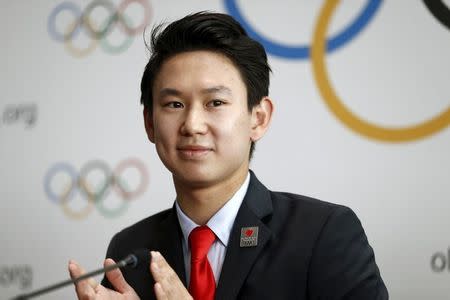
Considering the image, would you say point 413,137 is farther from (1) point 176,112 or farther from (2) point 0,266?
(2) point 0,266

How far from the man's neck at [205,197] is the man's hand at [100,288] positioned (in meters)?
0.18

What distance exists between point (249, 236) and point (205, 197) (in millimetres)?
105

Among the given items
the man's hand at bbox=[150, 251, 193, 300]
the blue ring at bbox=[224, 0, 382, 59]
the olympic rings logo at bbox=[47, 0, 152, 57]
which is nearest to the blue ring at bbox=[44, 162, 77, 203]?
the olympic rings logo at bbox=[47, 0, 152, 57]

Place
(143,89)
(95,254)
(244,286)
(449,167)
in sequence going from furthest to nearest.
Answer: (95,254)
(449,167)
(143,89)
(244,286)

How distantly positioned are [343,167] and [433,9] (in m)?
0.45

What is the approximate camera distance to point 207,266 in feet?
3.73

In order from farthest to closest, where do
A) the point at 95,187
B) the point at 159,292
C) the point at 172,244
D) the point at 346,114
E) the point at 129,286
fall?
the point at 95,187 → the point at 346,114 → the point at 172,244 → the point at 129,286 → the point at 159,292

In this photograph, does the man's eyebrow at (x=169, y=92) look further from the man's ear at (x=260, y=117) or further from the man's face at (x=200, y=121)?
the man's ear at (x=260, y=117)

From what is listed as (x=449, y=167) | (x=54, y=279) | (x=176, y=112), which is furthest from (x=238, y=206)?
(x=54, y=279)

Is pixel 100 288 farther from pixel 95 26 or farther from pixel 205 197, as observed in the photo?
pixel 95 26

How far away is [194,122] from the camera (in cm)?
112

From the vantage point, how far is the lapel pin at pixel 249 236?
1145 mm

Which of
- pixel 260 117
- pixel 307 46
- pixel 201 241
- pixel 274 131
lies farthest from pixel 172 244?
pixel 307 46

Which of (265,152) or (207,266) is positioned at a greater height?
(265,152)
